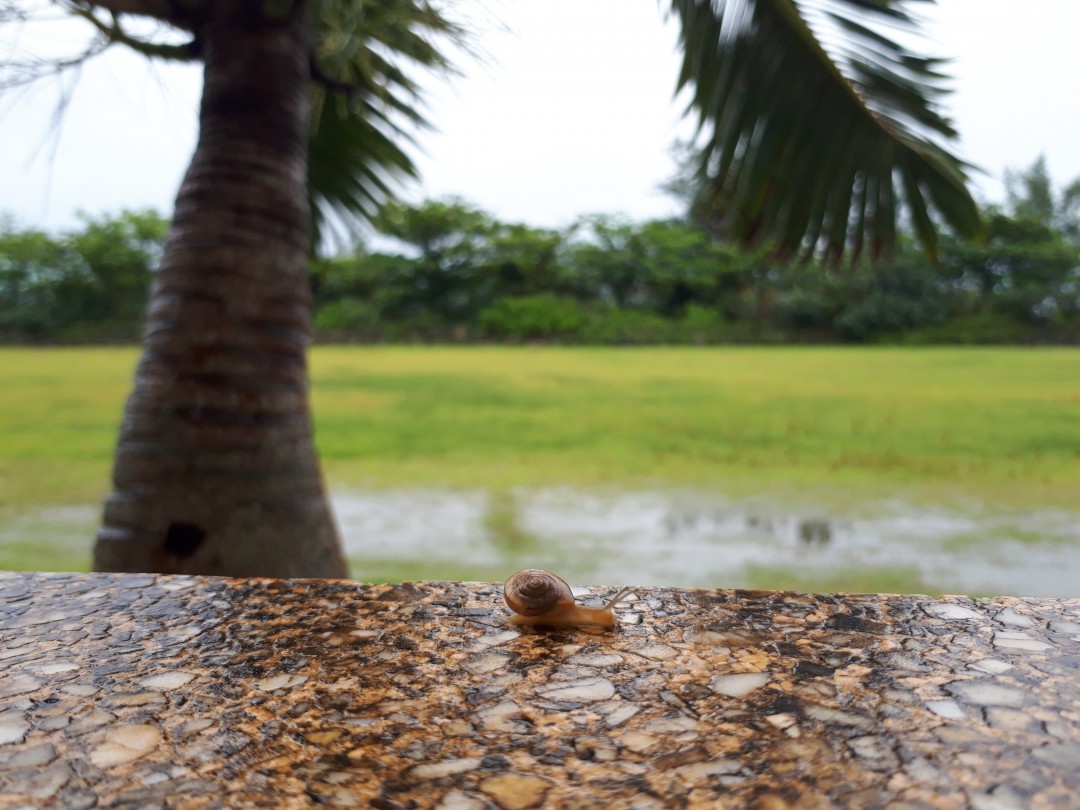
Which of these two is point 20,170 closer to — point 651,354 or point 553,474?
point 553,474

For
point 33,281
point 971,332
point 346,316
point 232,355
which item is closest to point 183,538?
point 232,355

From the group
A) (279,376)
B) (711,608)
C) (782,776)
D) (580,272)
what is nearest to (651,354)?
(580,272)

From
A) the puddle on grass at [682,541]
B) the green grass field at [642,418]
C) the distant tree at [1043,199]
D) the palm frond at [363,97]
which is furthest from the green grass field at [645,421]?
the palm frond at [363,97]

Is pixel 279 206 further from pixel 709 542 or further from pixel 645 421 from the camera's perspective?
pixel 645 421

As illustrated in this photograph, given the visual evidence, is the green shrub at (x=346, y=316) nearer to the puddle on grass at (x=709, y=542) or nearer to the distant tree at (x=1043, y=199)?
the puddle on grass at (x=709, y=542)

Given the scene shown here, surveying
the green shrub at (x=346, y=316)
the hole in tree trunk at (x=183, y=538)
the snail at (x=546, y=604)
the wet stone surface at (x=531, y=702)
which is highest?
the green shrub at (x=346, y=316)

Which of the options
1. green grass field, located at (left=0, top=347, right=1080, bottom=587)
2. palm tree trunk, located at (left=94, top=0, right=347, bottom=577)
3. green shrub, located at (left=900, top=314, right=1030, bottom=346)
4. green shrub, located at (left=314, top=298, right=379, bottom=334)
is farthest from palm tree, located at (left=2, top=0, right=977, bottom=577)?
green shrub, located at (left=314, top=298, right=379, bottom=334)

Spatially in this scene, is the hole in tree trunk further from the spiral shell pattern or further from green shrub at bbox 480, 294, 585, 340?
green shrub at bbox 480, 294, 585, 340
